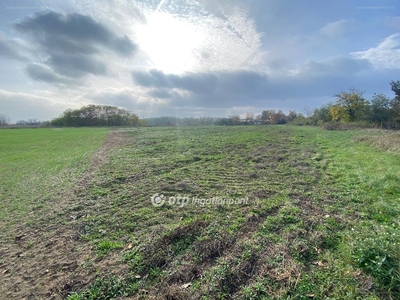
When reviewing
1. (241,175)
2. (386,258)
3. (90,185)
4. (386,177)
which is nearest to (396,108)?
(386,177)

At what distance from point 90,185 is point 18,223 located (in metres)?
2.52

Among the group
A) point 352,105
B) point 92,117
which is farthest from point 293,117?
point 92,117

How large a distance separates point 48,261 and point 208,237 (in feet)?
9.48

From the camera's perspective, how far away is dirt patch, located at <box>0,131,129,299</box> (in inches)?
112

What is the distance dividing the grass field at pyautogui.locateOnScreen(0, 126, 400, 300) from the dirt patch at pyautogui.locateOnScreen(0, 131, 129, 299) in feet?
0.06

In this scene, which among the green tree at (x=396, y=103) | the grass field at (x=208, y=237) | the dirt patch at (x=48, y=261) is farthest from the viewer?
the green tree at (x=396, y=103)

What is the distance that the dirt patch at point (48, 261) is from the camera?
2.86 metres

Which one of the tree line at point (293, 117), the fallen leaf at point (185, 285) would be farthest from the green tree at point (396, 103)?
the fallen leaf at point (185, 285)

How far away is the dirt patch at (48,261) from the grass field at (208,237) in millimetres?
19

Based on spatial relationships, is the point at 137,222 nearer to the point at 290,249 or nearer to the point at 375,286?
the point at 290,249

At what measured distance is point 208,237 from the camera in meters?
3.77

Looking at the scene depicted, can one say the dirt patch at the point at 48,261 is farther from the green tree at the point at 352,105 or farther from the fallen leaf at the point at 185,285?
the green tree at the point at 352,105

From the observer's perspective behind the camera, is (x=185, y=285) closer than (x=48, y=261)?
Yes

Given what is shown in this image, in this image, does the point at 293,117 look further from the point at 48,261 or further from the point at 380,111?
the point at 48,261
